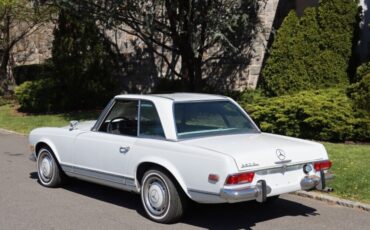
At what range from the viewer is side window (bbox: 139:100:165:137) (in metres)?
6.49

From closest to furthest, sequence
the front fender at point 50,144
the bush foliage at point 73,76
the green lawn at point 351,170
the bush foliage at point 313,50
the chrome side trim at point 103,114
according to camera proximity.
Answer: the chrome side trim at point 103,114
the green lawn at point 351,170
the front fender at point 50,144
the bush foliage at point 313,50
the bush foliage at point 73,76

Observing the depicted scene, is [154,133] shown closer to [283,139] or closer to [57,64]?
[283,139]

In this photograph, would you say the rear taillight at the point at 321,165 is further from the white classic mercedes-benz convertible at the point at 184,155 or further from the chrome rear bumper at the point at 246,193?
the chrome rear bumper at the point at 246,193

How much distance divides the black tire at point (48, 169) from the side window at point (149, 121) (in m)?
1.86

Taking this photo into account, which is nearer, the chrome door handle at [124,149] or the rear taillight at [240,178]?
the rear taillight at [240,178]

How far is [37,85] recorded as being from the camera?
19406mm

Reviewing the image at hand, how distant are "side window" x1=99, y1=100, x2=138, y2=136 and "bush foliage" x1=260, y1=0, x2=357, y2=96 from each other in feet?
22.9

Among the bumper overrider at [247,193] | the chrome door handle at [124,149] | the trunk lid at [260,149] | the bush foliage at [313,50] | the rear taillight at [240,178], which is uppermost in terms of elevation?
the bush foliage at [313,50]

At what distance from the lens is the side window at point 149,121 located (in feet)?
21.3

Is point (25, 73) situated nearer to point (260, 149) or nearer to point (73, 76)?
point (73, 76)

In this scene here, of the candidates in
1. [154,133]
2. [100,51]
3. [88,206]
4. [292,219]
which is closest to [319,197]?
[292,219]

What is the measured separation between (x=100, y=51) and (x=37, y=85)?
2.50m

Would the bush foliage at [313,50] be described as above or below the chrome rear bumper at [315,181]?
above

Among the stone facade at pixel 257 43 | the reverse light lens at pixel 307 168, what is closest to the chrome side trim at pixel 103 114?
the reverse light lens at pixel 307 168
